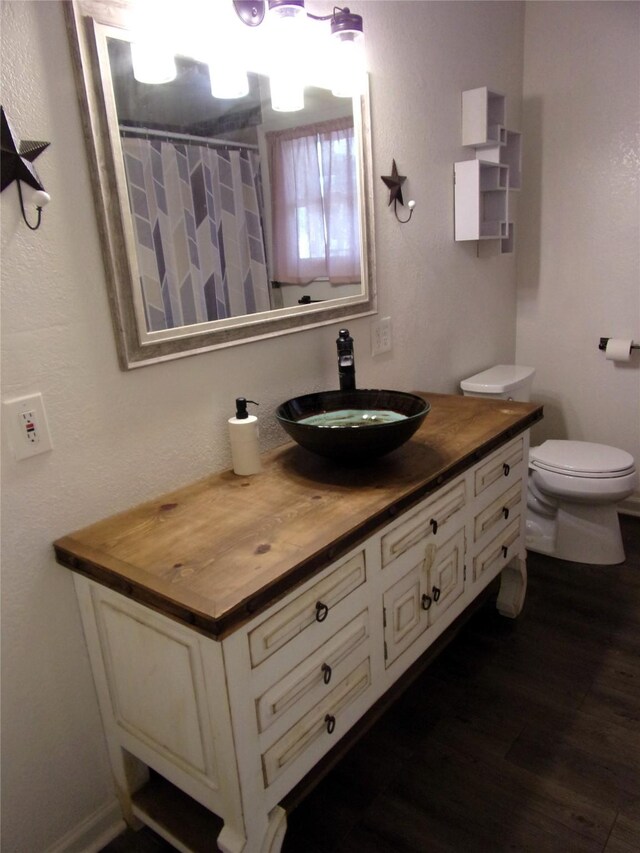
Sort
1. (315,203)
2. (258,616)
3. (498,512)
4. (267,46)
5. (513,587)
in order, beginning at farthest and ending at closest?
(513,587), (498,512), (315,203), (267,46), (258,616)

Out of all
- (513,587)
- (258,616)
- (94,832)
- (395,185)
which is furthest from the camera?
(513,587)

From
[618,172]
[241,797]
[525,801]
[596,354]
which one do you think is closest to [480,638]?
[525,801]

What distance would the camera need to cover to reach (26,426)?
3.84 ft

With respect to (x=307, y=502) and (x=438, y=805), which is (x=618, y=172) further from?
(x=438, y=805)

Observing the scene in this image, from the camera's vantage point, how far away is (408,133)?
6.85 feet

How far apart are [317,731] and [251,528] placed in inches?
17.2

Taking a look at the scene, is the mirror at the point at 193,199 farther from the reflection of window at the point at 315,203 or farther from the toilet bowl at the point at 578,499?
the toilet bowl at the point at 578,499

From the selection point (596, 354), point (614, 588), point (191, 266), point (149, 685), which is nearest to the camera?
point (149, 685)

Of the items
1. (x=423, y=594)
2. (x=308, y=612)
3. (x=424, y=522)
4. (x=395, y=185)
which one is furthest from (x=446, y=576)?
(x=395, y=185)

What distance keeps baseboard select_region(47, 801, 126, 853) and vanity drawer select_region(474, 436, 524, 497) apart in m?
1.22

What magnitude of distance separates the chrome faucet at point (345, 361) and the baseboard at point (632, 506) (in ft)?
5.97

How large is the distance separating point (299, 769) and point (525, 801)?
66cm

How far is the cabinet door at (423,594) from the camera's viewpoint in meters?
1.45

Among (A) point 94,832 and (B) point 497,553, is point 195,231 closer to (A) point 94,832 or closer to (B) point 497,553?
(B) point 497,553
